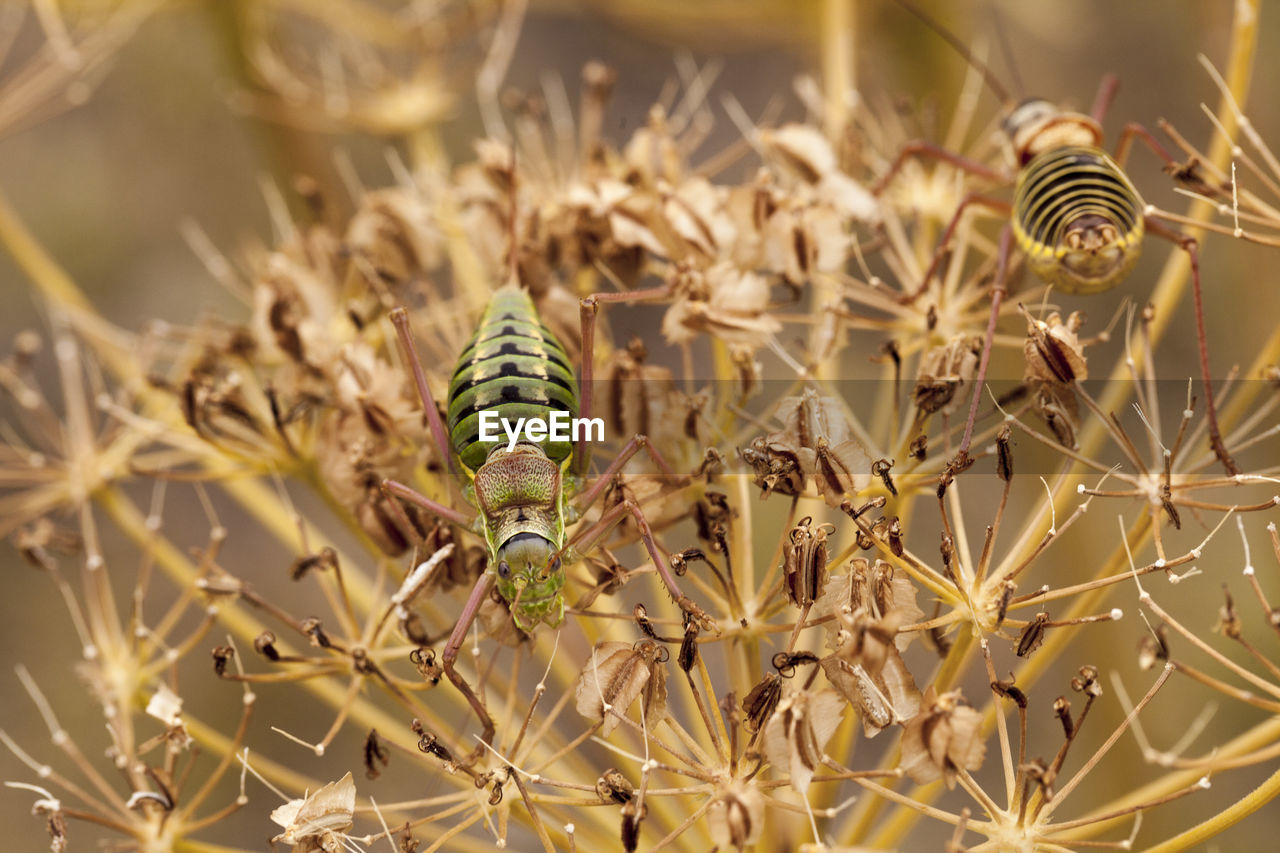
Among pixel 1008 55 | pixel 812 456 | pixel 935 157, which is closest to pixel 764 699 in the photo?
pixel 812 456

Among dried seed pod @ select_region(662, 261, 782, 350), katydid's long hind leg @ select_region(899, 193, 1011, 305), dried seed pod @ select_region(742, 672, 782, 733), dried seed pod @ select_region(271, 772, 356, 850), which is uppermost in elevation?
katydid's long hind leg @ select_region(899, 193, 1011, 305)

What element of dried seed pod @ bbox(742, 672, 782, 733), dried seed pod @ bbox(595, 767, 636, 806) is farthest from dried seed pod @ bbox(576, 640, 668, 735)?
dried seed pod @ bbox(742, 672, 782, 733)

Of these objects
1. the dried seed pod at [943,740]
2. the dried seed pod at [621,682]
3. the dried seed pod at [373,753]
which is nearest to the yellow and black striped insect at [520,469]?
the dried seed pod at [621,682]

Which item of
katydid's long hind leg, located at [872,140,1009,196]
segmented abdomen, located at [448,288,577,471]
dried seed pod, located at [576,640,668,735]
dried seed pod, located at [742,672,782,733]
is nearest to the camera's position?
dried seed pod, located at [742,672,782,733]

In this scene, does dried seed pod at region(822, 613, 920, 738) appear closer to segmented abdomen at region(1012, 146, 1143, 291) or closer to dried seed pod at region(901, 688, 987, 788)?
dried seed pod at region(901, 688, 987, 788)

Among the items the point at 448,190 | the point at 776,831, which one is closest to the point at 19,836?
the point at 448,190

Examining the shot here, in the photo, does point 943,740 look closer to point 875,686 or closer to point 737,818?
point 875,686

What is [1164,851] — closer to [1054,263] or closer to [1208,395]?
[1208,395]
